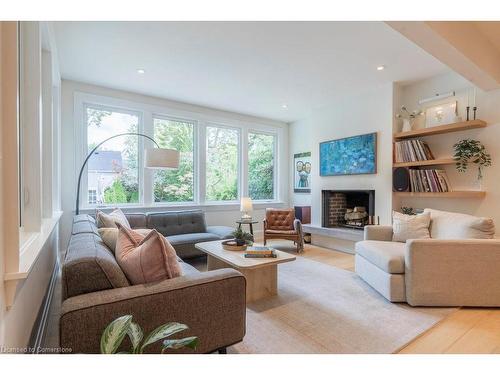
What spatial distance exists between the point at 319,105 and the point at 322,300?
363cm

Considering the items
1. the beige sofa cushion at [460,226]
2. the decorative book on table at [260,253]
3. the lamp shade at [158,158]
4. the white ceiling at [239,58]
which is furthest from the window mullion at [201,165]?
the beige sofa cushion at [460,226]

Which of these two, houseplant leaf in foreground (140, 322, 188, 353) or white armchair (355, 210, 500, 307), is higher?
houseplant leaf in foreground (140, 322, 188, 353)

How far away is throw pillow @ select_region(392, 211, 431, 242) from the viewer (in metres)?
2.97

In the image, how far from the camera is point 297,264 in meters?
3.65

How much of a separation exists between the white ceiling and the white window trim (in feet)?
0.91

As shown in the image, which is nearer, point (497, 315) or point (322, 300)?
point (497, 315)

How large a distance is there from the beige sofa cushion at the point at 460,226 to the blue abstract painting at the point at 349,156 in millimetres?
1331

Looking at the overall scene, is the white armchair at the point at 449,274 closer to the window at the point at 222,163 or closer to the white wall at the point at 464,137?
the white wall at the point at 464,137

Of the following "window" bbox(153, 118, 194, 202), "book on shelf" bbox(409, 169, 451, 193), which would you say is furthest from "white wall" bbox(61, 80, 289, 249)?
"book on shelf" bbox(409, 169, 451, 193)

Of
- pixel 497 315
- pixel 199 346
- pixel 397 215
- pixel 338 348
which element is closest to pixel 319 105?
pixel 397 215

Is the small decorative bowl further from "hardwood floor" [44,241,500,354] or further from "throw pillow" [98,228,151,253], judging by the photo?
"hardwood floor" [44,241,500,354]

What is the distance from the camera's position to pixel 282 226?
468cm

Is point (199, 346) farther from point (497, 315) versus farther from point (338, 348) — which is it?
point (497, 315)

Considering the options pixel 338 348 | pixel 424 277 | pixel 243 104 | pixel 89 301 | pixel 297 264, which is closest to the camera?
pixel 89 301
